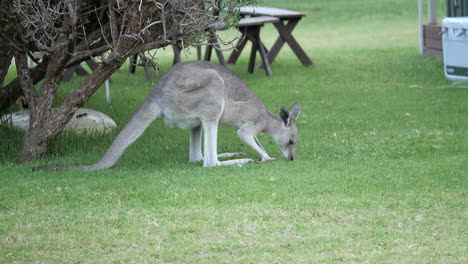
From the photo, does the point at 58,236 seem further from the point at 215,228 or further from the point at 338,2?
the point at 338,2

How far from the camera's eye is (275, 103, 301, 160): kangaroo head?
7.91 m

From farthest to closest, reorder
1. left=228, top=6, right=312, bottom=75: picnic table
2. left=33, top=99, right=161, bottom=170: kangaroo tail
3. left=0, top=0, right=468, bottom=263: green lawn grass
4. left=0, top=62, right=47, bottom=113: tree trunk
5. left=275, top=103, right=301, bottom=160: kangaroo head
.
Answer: left=228, top=6, right=312, bottom=75: picnic table
left=0, top=62, right=47, bottom=113: tree trunk
left=275, top=103, right=301, bottom=160: kangaroo head
left=33, top=99, right=161, bottom=170: kangaroo tail
left=0, top=0, right=468, bottom=263: green lawn grass

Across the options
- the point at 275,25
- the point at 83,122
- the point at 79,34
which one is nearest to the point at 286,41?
the point at 275,25

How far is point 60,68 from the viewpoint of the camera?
25.5ft

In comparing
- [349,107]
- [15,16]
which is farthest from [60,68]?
[349,107]

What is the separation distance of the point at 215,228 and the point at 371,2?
26235 mm

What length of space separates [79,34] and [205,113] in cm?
173

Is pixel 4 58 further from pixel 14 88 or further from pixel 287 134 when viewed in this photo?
pixel 287 134

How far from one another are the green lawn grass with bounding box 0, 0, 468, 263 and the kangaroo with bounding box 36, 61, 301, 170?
0.71ft

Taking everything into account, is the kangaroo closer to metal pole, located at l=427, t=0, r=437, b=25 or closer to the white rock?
the white rock

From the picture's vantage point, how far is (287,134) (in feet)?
26.0

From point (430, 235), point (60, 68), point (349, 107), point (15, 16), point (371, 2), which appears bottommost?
point (371, 2)

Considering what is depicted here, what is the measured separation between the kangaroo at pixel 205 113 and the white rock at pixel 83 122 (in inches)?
69.2

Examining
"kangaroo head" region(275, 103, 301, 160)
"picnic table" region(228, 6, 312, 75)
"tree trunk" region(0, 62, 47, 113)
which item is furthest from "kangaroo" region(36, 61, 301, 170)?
"picnic table" region(228, 6, 312, 75)
